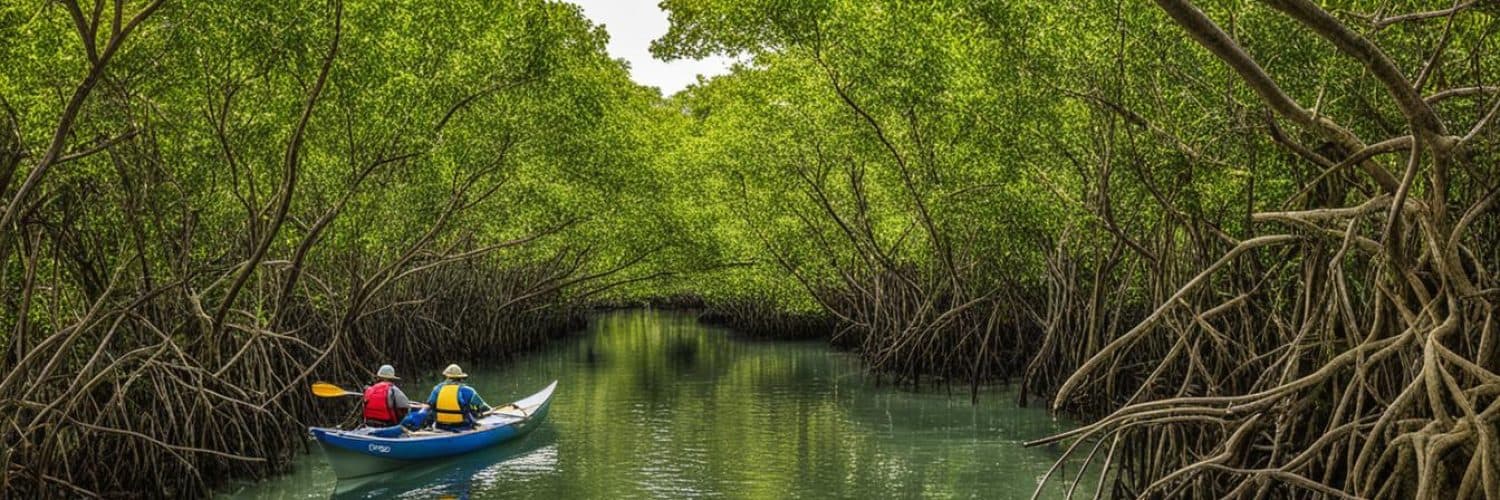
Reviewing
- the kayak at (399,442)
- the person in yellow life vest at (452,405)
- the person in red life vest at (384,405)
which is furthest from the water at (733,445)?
the person in red life vest at (384,405)

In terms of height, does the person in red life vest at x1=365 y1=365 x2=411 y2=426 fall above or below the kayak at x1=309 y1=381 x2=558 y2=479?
above

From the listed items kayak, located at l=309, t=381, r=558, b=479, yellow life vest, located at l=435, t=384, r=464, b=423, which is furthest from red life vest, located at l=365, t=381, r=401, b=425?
yellow life vest, located at l=435, t=384, r=464, b=423

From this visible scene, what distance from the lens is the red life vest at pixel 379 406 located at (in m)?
14.2

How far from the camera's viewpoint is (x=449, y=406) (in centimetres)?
1516

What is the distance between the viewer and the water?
531 inches

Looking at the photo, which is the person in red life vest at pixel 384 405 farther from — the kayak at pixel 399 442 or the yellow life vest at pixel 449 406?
the yellow life vest at pixel 449 406

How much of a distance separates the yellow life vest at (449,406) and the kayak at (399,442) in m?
0.23

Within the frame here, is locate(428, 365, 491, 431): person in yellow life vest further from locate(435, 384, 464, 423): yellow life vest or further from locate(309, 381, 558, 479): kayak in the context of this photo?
locate(309, 381, 558, 479): kayak

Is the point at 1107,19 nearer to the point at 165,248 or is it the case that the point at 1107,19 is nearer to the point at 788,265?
the point at 165,248

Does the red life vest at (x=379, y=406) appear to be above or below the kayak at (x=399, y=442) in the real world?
above

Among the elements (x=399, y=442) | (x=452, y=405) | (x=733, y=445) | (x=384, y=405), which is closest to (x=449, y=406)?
(x=452, y=405)

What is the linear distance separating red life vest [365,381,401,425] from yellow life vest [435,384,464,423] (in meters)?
0.89

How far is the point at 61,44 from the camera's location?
1021 centimetres

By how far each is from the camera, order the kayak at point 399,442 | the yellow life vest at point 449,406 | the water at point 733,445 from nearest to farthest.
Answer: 1. the kayak at point 399,442
2. the water at point 733,445
3. the yellow life vest at point 449,406
